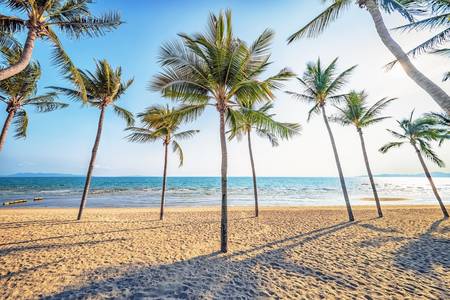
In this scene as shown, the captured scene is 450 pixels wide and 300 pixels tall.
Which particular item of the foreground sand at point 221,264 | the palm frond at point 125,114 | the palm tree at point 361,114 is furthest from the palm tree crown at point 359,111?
the palm frond at point 125,114

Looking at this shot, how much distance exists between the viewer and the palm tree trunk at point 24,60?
4.46 metres

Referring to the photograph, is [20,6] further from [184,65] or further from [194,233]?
[194,233]

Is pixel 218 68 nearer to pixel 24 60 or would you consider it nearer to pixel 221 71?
pixel 221 71

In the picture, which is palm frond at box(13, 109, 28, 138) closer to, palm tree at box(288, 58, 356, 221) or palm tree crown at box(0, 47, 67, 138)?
palm tree crown at box(0, 47, 67, 138)

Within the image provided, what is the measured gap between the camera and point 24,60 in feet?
16.1

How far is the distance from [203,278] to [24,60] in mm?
6882

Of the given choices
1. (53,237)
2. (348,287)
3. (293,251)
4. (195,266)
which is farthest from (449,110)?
(53,237)

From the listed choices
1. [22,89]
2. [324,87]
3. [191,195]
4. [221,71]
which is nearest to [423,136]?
[324,87]

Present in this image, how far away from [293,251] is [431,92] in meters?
5.10

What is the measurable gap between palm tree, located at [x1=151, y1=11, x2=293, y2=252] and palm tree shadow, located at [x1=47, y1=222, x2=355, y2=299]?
950mm

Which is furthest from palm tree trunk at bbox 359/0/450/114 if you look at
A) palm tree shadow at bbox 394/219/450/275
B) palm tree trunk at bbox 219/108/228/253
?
palm tree trunk at bbox 219/108/228/253

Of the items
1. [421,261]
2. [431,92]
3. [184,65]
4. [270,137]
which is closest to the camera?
[431,92]

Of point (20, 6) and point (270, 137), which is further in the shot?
point (270, 137)

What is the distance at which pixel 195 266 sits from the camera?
477cm
